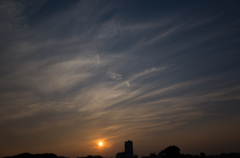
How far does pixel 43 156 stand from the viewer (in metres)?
92.6

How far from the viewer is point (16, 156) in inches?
3538

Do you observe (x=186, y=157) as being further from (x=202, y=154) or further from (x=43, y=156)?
(x=43, y=156)

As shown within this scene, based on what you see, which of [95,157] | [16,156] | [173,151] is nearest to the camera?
[16,156]

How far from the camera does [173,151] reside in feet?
331

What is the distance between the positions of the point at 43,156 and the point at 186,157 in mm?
72944

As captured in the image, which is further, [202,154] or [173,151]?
[202,154]

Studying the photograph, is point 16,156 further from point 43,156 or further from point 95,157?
point 95,157

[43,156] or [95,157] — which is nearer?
[43,156]

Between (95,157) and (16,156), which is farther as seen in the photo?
(95,157)

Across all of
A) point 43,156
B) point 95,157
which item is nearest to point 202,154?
point 95,157

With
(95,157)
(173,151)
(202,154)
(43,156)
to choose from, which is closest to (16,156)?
(43,156)

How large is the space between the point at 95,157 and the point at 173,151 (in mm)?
48023

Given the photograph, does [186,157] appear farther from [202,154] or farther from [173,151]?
[202,154]

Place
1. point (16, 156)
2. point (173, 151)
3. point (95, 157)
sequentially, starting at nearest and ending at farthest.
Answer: point (16, 156), point (173, 151), point (95, 157)
